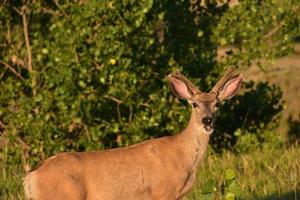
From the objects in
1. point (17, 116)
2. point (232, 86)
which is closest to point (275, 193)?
point (232, 86)

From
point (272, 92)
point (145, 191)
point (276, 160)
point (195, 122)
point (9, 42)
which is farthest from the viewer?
point (272, 92)

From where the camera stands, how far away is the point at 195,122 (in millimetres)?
9586

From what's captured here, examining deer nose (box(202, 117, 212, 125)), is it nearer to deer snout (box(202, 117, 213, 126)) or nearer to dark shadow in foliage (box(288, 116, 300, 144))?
deer snout (box(202, 117, 213, 126))

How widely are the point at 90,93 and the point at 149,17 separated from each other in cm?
143

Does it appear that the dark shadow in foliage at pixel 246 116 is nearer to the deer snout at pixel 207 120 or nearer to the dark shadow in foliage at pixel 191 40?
the dark shadow in foliage at pixel 191 40

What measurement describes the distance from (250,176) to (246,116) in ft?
13.9

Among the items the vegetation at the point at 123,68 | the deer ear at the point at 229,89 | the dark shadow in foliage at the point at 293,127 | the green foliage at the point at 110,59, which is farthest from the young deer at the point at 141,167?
the dark shadow in foliage at the point at 293,127

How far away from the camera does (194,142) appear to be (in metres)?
9.52

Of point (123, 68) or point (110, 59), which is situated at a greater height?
point (110, 59)

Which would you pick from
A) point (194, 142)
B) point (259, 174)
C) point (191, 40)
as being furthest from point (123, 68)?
point (194, 142)

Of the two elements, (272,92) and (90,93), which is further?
(272,92)

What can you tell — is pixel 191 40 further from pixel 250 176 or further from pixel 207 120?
pixel 207 120

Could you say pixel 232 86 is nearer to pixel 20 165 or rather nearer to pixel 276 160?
pixel 276 160

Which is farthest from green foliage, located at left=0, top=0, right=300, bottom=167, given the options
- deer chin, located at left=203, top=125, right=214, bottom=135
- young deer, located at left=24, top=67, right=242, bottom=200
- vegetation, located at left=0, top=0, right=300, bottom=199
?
deer chin, located at left=203, top=125, right=214, bottom=135
